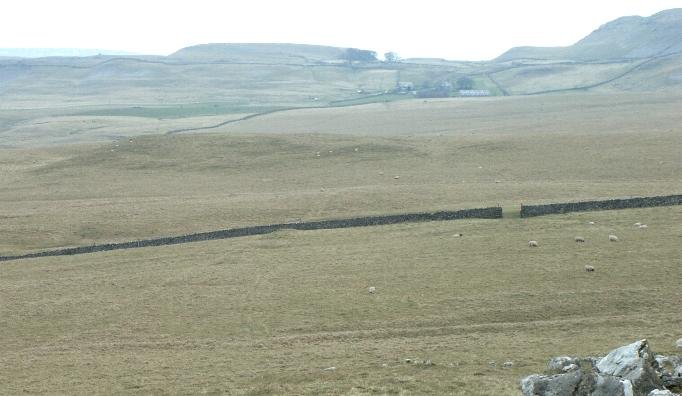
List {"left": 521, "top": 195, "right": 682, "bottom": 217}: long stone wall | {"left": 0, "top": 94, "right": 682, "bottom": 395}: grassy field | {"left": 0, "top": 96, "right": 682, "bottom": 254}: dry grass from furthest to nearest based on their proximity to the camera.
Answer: {"left": 0, "top": 96, "right": 682, "bottom": 254}: dry grass, {"left": 521, "top": 195, "right": 682, "bottom": 217}: long stone wall, {"left": 0, "top": 94, "right": 682, "bottom": 395}: grassy field

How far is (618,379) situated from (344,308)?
52.4 feet

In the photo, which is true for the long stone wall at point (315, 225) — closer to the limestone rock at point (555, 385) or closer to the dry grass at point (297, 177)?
the dry grass at point (297, 177)

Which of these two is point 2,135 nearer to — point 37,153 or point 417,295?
point 37,153

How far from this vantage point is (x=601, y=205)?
47.8 meters

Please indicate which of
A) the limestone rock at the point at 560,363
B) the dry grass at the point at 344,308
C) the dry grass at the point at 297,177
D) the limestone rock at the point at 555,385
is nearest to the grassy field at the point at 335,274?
the dry grass at the point at 344,308

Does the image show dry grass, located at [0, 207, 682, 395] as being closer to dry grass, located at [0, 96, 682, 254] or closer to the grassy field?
the grassy field

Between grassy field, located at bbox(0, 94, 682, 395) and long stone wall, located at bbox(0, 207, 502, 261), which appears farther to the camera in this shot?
long stone wall, located at bbox(0, 207, 502, 261)

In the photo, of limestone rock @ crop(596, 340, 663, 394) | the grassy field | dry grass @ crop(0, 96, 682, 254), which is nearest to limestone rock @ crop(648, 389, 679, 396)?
limestone rock @ crop(596, 340, 663, 394)

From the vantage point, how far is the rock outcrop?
17.1 metres

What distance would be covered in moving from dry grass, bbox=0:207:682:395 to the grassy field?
13 cm

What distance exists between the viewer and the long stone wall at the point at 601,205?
4753 cm

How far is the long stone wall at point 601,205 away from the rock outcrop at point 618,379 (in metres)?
28.3

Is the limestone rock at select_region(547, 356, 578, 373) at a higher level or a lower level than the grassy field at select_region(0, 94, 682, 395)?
higher

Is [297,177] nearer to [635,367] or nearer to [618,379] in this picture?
[635,367]
